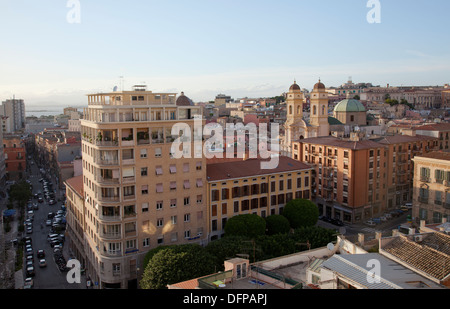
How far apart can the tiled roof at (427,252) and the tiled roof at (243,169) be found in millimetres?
19982

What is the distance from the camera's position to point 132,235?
32.5 meters

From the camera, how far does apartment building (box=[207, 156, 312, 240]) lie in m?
37.3

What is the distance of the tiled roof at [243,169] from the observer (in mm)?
38219

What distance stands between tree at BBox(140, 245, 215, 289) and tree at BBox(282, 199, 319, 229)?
1395cm

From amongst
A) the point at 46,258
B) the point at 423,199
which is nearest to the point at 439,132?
the point at 423,199

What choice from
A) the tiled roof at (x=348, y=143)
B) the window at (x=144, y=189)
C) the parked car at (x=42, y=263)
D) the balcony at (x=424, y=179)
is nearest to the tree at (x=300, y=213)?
the balcony at (x=424, y=179)

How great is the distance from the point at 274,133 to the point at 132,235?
5415 centimetres

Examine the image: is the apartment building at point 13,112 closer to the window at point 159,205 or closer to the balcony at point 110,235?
the balcony at point 110,235

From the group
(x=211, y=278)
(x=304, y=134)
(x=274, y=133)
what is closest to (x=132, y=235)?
(x=211, y=278)

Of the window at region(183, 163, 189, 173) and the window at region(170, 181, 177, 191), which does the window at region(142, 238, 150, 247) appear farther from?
the window at region(183, 163, 189, 173)

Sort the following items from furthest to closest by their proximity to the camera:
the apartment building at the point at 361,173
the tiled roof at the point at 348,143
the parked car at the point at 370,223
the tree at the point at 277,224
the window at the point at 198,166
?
the apartment building at the point at 361,173, the tiled roof at the point at 348,143, the parked car at the point at 370,223, the tree at the point at 277,224, the window at the point at 198,166

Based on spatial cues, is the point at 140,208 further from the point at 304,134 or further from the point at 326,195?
the point at 304,134
